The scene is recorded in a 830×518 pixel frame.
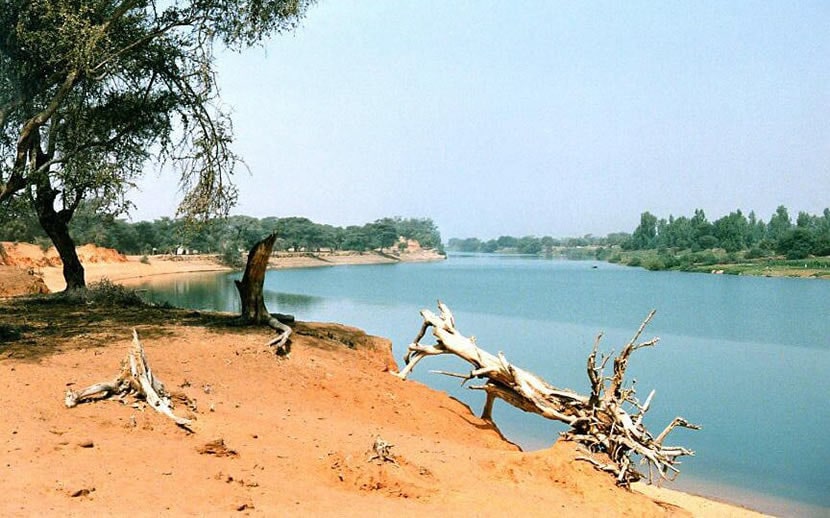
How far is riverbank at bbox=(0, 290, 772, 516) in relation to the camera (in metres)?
4.93

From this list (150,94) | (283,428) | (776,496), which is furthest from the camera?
(150,94)

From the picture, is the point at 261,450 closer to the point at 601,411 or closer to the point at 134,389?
the point at 134,389

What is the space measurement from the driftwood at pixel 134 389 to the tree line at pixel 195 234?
5703mm

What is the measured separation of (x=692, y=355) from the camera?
2389cm

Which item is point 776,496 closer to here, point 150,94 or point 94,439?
point 94,439

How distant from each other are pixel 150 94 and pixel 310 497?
12321mm

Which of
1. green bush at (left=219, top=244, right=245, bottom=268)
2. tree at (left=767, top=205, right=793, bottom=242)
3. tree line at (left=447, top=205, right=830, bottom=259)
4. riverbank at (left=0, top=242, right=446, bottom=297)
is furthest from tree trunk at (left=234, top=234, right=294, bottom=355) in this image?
tree at (left=767, top=205, right=793, bottom=242)

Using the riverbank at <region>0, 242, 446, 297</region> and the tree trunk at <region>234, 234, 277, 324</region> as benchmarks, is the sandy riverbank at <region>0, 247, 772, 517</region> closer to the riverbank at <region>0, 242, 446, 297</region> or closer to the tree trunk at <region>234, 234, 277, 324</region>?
the tree trunk at <region>234, 234, 277, 324</region>

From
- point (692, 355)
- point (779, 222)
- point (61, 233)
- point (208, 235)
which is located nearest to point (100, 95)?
point (61, 233)

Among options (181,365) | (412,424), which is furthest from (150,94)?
(412,424)

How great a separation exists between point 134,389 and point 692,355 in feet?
71.8

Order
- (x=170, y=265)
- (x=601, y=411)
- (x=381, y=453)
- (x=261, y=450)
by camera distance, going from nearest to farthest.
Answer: (x=261, y=450)
(x=381, y=453)
(x=601, y=411)
(x=170, y=265)

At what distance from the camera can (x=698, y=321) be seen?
34219mm

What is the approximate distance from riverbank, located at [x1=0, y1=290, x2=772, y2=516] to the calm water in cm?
315
